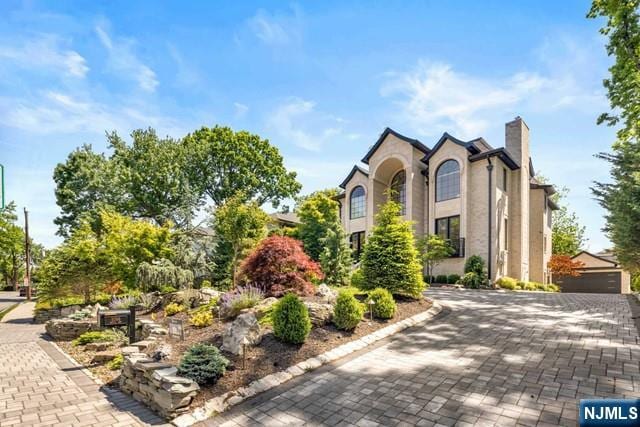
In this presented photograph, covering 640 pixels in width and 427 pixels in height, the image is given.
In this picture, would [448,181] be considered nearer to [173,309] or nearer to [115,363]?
[173,309]

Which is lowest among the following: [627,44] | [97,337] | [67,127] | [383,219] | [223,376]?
[97,337]

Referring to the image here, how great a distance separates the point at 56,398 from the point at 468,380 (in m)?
6.07

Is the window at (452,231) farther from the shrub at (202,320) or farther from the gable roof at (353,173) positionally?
the shrub at (202,320)

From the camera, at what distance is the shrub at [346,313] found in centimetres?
683

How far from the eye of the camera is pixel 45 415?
4.21m

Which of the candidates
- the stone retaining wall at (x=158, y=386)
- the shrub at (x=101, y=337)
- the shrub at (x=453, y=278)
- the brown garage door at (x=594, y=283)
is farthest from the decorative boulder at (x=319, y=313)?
the brown garage door at (x=594, y=283)

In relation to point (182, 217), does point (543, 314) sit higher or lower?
lower

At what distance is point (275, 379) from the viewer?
16.1ft

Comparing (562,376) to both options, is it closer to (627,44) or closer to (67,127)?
(627,44)

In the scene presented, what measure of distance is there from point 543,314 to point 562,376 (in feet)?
15.8

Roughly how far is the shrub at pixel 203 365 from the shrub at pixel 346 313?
2700 mm

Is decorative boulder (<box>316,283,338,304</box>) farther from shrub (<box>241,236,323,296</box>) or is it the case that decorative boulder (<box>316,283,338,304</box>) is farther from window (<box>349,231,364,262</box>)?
window (<box>349,231,364,262</box>)

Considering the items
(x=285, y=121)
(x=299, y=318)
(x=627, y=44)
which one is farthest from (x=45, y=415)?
(x=627, y=44)

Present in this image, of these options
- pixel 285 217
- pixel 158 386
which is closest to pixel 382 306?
→ pixel 158 386
